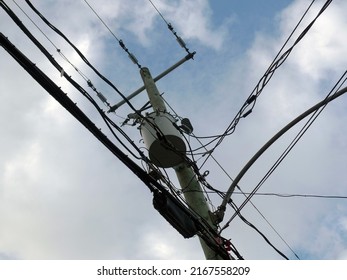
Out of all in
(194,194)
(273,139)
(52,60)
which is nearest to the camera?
(52,60)

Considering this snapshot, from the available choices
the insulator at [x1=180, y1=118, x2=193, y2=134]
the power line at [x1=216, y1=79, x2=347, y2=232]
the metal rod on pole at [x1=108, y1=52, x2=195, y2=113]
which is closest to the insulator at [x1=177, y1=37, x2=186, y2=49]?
the metal rod on pole at [x1=108, y1=52, x2=195, y2=113]

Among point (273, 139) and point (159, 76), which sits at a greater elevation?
point (159, 76)

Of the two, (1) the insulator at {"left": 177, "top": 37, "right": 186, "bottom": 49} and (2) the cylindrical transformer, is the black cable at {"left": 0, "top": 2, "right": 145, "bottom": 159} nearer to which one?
(2) the cylindrical transformer

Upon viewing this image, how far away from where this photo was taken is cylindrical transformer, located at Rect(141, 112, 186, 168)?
6121 millimetres

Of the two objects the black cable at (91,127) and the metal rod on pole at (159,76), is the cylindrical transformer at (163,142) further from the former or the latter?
the metal rod on pole at (159,76)

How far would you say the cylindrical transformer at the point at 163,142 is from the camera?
20.1 feet

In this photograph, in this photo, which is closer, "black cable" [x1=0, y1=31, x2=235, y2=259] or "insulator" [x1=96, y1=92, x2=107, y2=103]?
"black cable" [x1=0, y1=31, x2=235, y2=259]

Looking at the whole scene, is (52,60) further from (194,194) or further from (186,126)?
(186,126)

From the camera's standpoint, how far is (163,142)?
20.0 ft

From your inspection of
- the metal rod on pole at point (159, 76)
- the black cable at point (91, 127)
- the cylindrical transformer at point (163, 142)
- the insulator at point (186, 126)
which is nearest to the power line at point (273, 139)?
the black cable at point (91, 127)

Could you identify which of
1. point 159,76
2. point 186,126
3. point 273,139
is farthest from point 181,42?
point 273,139

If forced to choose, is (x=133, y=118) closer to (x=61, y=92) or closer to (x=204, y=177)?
(x=204, y=177)

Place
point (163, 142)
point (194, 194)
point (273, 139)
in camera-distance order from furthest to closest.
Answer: point (163, 142) → point (194, 194) → point (273, 139)

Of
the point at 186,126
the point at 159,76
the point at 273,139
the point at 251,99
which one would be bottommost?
the point at 273,139
